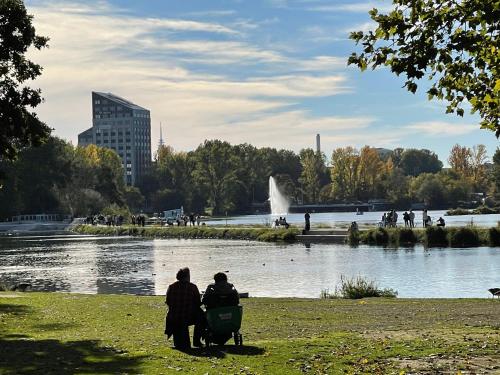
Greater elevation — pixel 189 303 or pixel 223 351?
pixel 189 303

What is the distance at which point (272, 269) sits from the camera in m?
43.2

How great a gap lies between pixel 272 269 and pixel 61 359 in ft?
96.0

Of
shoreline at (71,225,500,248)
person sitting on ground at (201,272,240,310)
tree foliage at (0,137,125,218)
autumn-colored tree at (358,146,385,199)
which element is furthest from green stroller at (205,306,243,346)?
autumn-colored tree at (358,146,385,199)

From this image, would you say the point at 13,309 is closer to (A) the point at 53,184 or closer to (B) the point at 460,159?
(A) the point at 53,184

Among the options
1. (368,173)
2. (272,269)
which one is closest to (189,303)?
(272,269)

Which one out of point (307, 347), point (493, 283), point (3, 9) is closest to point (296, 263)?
point (493, 283)

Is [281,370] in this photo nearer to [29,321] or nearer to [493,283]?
[29,321]

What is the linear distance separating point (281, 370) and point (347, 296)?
1638cm

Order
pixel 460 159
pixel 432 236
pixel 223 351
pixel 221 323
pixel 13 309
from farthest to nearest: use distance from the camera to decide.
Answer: pixel 460 159 → pixel 432 236 → pixel 13 309 → pixel 221 323 → pixel 223 351

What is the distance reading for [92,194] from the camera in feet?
491

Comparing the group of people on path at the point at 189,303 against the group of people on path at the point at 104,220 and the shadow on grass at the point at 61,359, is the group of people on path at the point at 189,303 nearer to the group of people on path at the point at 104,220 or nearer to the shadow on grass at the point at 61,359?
the shadow on grass at the point at 61,359

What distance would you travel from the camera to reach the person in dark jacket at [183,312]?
15367 mm

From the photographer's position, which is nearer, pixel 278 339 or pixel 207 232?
pixel 278 339

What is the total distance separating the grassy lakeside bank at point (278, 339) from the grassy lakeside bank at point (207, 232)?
46922mm
